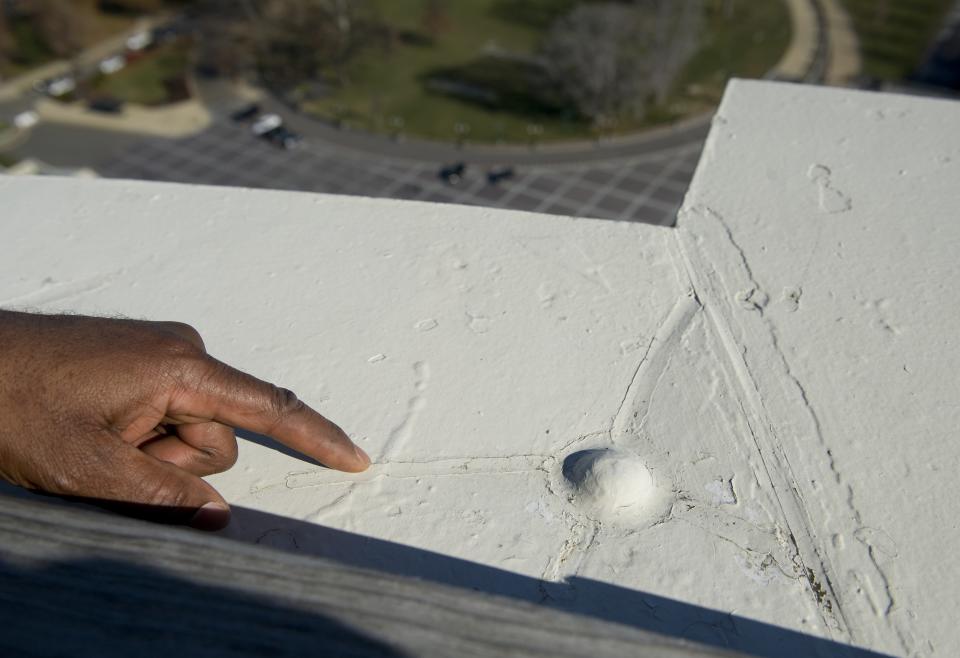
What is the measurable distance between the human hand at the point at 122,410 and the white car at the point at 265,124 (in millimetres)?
25889

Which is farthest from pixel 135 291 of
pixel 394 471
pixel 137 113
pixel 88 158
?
pixel 137 113

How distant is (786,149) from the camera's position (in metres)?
4.60

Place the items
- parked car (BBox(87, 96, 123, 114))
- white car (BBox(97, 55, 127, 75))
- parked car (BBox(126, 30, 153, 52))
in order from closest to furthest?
parked car (BBox(87, 96, 123, 114))
white car (BBox(97, 55, 127, 75))
parked car (BBox(126, 30, 153, 52))

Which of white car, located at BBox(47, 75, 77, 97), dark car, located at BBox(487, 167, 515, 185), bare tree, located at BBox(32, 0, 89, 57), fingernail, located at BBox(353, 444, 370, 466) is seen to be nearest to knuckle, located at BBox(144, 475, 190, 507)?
fingernail, located at BBox(353, 444, 370, 466)

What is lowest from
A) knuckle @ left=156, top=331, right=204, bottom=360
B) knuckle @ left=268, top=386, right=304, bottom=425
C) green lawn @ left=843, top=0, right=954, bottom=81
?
green lawn @ left=843, top=0, right=954, bottom=81

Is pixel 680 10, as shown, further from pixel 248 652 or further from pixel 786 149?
pixel 248 652

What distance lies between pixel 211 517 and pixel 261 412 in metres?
0.44

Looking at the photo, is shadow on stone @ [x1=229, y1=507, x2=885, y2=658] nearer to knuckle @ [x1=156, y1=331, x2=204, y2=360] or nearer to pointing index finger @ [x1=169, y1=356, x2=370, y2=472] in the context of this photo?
pointing index finger @ [x1=169, y1=356, x2=370, y2=472]

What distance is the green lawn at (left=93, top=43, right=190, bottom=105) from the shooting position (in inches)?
1163

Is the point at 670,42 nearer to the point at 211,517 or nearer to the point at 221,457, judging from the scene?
the point at 221,457

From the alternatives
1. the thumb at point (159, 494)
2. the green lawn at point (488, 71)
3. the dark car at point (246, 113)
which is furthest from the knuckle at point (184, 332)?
the dark car at point (246, 113)

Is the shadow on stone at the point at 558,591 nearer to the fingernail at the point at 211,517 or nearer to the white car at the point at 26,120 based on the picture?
the fingernail at the point at 211,517

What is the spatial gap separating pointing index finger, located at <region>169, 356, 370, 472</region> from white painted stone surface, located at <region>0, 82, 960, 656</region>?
0.51 ft

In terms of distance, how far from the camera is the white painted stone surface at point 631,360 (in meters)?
2.80
